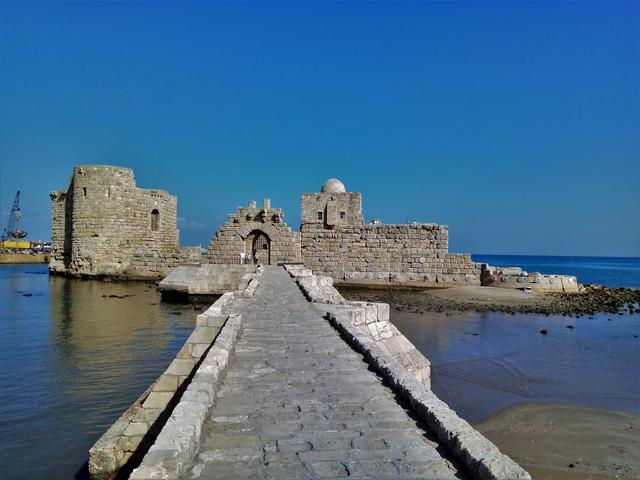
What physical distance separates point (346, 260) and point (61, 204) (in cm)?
1931

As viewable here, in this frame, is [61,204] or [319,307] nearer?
[319,307]

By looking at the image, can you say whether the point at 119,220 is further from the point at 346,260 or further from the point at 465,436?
the point at 465,436

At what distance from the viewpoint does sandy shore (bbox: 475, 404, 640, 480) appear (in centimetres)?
491

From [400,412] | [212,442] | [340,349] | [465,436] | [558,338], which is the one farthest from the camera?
[558,338]

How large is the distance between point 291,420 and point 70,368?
269 inches

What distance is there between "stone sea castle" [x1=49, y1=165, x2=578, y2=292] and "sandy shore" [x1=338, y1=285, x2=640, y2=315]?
1015 millimetres

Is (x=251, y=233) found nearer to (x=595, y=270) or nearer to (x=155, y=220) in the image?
(x=155, y=220)

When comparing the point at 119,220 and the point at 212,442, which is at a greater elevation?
the point at 119,220

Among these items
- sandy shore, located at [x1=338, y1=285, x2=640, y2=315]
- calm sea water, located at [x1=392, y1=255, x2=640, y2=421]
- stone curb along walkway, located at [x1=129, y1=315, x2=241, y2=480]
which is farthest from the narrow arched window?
stone curb along walkway, located at [x1=129, y1=315, x2=241, y2=480]

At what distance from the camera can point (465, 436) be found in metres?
2.74

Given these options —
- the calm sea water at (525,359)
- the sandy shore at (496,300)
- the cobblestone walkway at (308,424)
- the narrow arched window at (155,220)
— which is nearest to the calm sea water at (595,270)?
the sandy shore at (496,300)

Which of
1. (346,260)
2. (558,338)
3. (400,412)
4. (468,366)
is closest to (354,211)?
(346,260)

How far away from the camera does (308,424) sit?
327cm

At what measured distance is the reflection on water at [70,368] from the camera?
5441 millimetres
